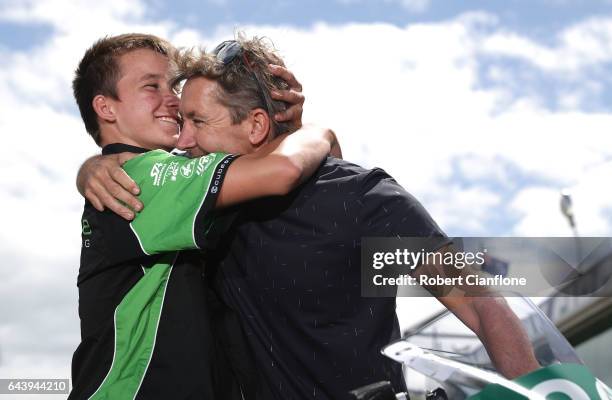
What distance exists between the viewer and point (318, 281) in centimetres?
264

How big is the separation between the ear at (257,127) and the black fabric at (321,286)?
30cm

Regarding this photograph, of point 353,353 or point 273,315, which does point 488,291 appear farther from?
point 273,315

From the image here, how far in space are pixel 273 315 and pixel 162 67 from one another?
4.22ft

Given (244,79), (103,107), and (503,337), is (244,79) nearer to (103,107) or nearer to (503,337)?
(103,107)

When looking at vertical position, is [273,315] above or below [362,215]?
below

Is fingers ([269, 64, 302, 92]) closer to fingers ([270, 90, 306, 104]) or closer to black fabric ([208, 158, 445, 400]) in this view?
fingers ([270, 90, 306, 104])

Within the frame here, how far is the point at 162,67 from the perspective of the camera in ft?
11.3

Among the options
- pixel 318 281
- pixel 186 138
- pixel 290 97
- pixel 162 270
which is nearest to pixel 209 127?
pixel 186 138

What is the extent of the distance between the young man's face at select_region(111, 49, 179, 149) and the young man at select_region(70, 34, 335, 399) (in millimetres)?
307

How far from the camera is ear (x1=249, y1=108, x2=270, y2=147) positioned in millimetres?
2984

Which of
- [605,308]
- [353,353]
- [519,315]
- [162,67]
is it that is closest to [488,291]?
[519,315]

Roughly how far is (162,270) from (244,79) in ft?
2.51

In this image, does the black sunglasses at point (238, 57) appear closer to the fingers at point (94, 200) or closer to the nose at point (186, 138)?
the nose at point (186, 138)

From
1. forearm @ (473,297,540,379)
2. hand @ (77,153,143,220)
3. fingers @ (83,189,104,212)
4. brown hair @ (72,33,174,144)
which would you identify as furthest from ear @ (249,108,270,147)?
forearm @ (473,297,540,379)
